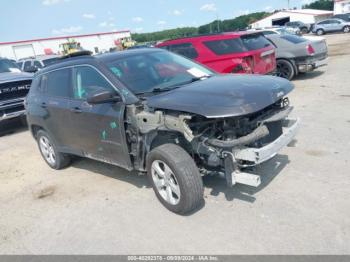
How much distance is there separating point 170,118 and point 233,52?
5.26 metres

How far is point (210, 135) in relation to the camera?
12.5 feet

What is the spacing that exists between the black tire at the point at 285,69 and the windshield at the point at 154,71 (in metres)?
6.82

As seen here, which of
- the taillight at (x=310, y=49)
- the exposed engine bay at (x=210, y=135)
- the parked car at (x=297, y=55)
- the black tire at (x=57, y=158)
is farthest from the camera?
the parked car at (x=297, y=55)

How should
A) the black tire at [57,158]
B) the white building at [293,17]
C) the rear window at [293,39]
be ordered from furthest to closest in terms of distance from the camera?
1. the white building at [293,17]
2. the rear window at [293,39]
3. the black tire at [57,158]

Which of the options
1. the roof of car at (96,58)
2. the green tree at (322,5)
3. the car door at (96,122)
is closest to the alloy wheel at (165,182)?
the car door at (96,122)

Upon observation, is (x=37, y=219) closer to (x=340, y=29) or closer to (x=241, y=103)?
(x=241, y=103)

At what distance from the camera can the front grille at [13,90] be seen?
9.06 metres

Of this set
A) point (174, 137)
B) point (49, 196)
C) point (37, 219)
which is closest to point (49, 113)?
point (49, 196)

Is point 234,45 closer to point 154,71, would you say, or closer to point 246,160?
point 154,71

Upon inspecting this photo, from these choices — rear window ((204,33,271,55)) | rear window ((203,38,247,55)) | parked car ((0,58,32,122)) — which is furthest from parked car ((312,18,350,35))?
parked car ((0,58,32,122))

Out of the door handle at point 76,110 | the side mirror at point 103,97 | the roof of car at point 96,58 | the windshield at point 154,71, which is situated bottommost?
the door handle at point 76,110

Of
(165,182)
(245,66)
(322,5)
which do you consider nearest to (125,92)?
(165,182)

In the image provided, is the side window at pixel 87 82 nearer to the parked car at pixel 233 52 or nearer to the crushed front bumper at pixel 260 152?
the crushed front bumper at pixel 260 152

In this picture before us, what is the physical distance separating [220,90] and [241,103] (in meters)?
0.44
